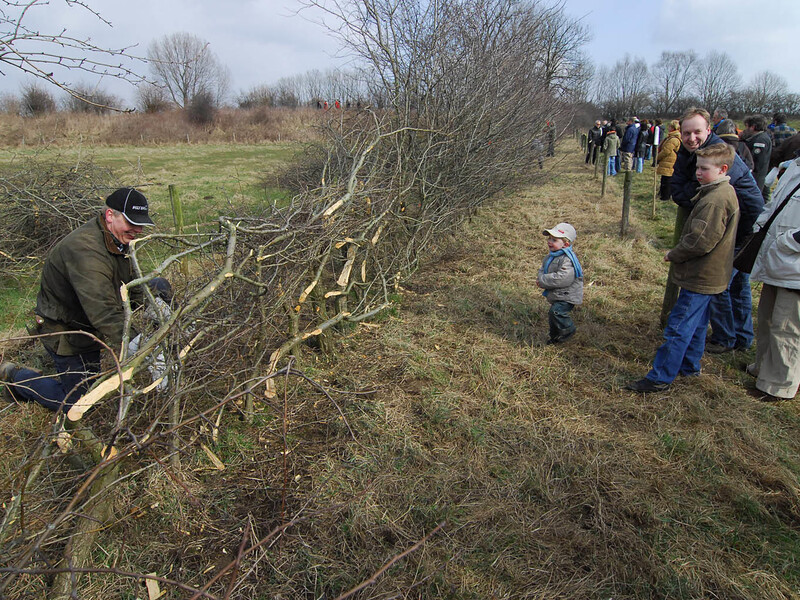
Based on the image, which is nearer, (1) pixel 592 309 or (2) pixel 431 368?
(2) pixel 431 368

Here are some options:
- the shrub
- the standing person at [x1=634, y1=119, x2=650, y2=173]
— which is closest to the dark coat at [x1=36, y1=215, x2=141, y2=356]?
the standing person at [x1=634, y1=119, x2=650, y2=173]

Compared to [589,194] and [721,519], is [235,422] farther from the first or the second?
[589,194]

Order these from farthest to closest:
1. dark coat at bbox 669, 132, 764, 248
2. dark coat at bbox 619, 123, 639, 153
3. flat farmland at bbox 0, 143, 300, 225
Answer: dark coat at bbox 619, 123, 639, 153
flat farmland at bbox 0, 143, 300, 225
dark coat at bbox 669, 132, 764, 248

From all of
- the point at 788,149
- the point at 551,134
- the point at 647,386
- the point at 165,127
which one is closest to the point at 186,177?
the point at 551,134

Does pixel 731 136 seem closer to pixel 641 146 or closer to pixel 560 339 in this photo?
pixel 560 339

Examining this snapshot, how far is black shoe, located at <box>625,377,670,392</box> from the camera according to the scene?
3396 mm

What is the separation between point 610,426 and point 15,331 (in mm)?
5393

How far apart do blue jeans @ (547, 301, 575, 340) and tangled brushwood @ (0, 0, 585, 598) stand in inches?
67.0

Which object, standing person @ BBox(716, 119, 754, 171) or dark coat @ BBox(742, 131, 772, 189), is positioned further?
dark coat @ BBox(742, 131, 772, 189)

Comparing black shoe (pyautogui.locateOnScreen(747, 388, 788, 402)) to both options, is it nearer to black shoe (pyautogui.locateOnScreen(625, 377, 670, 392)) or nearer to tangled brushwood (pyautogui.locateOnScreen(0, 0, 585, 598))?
black shoe (pyautogui.locateOnScreen(625, 377, 670, 392))

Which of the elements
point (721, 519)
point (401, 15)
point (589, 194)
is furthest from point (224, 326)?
point (589, 194)

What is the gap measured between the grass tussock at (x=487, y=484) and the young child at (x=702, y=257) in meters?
0.31

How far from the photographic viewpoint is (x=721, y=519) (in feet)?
7.89

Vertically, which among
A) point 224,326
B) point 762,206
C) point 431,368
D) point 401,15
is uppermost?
point 401,15
